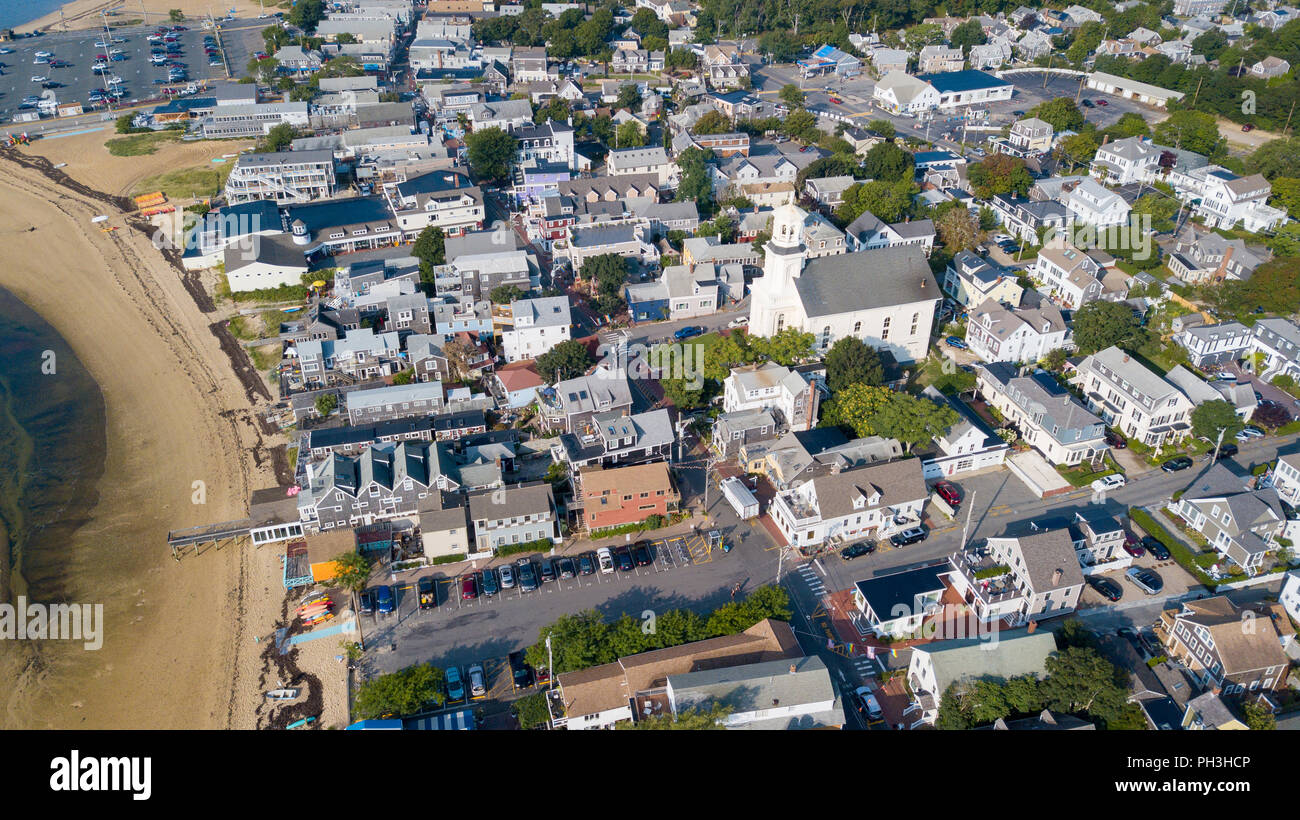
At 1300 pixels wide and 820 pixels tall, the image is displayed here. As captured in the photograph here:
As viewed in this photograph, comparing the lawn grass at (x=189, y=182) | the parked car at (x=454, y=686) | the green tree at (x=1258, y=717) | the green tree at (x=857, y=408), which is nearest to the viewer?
the green tree at (x=1258, y=717)

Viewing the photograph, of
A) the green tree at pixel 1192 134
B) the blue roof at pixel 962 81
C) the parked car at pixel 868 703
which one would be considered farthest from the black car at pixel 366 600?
the blue roof at pixel 962 81

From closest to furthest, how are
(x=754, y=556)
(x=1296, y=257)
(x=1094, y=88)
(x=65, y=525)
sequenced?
(x=754, y=556)
(x=65, y=525)
(x=1296, y=257)
(x=1094, y=88)

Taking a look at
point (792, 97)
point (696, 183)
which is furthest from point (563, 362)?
point (792, 97)

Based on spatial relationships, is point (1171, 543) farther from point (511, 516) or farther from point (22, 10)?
point (22, 10)

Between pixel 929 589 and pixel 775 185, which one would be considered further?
→ pixel 775 185

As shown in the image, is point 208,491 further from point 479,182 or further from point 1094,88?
point 1094,88

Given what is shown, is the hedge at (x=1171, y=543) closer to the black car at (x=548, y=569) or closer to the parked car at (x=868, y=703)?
the parked car at (x=868, y=703)

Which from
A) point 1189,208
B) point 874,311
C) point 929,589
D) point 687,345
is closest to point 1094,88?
point 1189,208

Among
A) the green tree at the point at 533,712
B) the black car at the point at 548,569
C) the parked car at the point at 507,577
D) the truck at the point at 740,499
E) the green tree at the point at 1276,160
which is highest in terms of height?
the green tree at the point at 1276,160
